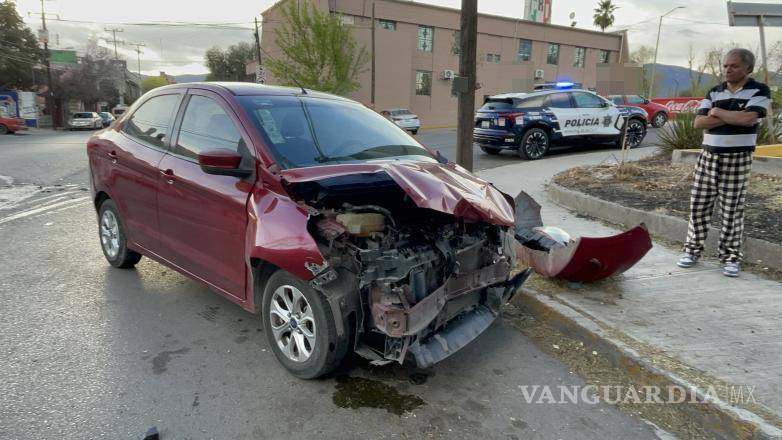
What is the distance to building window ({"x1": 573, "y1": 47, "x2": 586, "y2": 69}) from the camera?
45.6 metres

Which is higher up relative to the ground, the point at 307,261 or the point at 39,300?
the point at 307,261

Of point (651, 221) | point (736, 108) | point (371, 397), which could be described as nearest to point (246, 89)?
point (371, 397)

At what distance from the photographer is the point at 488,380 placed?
3221 mm

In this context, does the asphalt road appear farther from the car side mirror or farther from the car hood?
the car side mirror

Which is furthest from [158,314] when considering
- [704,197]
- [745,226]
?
[745,226]

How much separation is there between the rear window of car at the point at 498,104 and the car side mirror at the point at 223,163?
10051 mm

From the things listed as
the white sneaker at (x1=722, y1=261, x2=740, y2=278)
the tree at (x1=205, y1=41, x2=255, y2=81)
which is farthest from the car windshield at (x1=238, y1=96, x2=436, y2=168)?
the tree at (x1=205, y1=41, x2=255, y2=81)

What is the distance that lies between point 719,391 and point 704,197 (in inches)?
97.8

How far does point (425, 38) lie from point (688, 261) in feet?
116

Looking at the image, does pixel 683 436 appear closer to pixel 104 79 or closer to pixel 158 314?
pixel 158 314

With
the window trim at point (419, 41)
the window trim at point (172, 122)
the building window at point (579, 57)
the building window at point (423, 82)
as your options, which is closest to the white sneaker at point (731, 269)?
the window trim at point (172, 122)

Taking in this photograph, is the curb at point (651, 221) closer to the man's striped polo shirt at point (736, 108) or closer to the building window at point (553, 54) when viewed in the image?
the man's striped polo shirt at point (736, 108)

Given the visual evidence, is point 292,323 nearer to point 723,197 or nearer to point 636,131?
point 723,197

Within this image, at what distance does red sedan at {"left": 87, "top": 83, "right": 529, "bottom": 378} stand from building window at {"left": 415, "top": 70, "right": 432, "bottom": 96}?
34.8m
